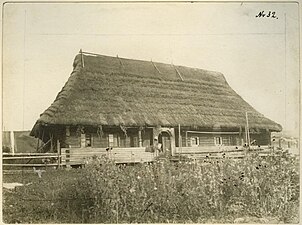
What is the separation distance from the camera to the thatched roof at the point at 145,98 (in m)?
1.93

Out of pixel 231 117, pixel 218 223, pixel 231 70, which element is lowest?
pixel 218 223

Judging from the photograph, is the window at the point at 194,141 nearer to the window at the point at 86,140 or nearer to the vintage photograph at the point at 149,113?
the vintage photograph at the point at 149,113

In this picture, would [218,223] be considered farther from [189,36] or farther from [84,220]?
[189,36]

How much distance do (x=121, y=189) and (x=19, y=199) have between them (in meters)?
0.41

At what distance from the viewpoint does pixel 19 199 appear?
1899 mm

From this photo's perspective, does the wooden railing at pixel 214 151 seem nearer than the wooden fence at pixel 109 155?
No

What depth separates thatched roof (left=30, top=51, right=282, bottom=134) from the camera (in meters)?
1.93

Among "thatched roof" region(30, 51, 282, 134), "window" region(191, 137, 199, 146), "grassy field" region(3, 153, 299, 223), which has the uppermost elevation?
"thatched roof" region(30, 51, 282, 134)

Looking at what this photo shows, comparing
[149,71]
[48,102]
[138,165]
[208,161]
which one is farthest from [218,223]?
[48,102]

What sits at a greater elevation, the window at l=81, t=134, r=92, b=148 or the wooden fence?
the window at l=81, t=134, r=92, b=148

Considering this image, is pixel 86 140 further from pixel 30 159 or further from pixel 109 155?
pixel 30 159

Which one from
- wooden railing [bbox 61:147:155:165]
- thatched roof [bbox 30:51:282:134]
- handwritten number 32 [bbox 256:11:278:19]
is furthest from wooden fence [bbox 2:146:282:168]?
handwritten number 32 [bbox 256:11:278:19]

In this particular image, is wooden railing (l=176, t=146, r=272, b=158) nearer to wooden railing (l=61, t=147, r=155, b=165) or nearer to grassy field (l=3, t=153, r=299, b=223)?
grassy field (l=3, t=153, r=299, b=223)

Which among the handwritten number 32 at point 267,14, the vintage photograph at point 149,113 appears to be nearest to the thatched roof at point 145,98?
the vintage photograph at point 149,113
